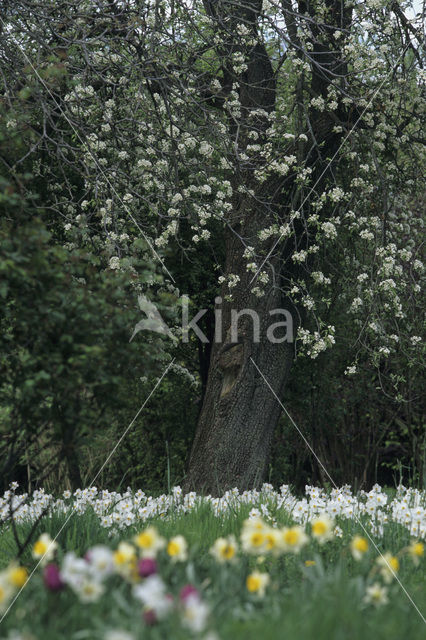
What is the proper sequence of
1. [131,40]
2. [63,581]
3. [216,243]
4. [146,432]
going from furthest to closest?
[146,432] < [216,243] < [131,40] < [63,581]

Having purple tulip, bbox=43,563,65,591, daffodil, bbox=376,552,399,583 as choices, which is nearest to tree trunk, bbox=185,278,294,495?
daffodil, bbox=376,552,399,583

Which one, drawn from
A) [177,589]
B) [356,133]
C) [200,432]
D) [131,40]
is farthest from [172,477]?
[177,589]

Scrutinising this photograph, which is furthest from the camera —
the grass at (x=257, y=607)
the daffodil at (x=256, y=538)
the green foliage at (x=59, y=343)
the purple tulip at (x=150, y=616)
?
the green foliage at (x=59, y=343)

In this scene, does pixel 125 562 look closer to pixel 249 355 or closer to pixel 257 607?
pixel 257 607

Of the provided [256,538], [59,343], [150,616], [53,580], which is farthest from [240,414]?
[150,616]

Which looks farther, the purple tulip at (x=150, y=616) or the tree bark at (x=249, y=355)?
the tree bark at (x=249, y=355)

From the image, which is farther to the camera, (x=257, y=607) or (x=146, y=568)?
(x=257, y=607)

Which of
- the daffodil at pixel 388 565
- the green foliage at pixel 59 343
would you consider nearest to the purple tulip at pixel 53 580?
the green foliage at pixel 59 343

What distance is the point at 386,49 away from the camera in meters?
5.70

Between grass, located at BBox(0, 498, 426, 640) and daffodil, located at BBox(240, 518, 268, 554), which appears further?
daffodil, located at BBox(240, 518, 268, 554)

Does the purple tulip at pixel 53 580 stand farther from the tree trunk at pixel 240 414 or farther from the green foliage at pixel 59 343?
the tree trunk at pixel 240 414

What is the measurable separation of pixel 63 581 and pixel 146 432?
22.1ft

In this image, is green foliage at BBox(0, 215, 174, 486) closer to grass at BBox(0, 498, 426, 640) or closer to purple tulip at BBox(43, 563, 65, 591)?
grass at BBox(0, 498, 426, 640)

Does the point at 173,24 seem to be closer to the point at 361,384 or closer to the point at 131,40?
the point at 131,40
